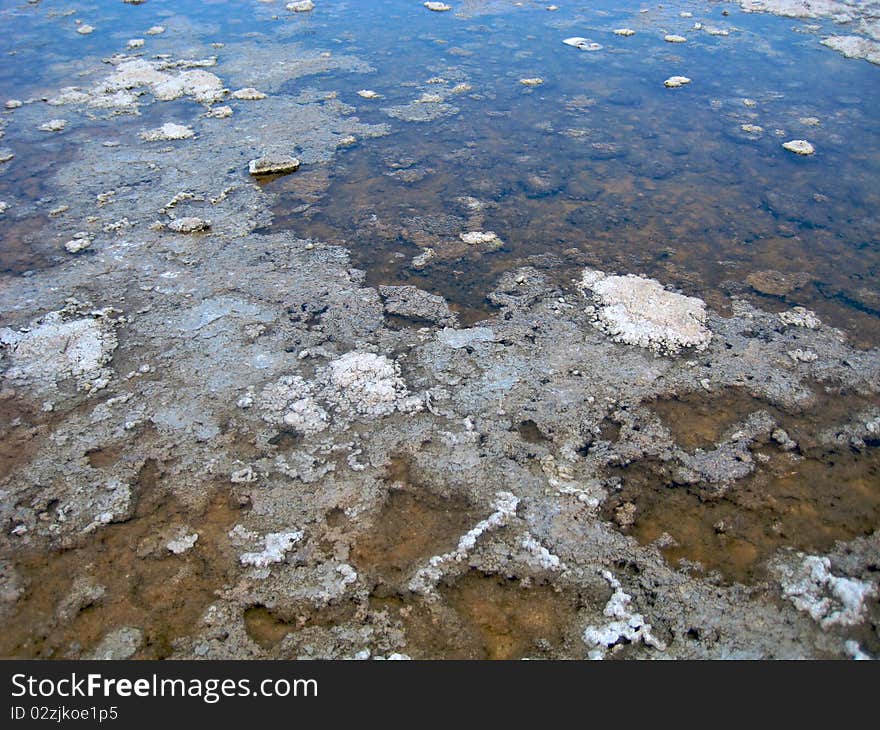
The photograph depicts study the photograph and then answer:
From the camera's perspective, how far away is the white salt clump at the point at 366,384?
9.80ft

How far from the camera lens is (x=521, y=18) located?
9.08 metres

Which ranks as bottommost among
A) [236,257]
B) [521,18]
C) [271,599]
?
[271,599]

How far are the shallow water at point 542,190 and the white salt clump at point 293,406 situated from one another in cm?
53

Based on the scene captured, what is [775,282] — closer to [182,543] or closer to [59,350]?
[182,543]

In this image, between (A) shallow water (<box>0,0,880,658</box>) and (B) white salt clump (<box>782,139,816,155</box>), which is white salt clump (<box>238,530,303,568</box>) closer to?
(A) shallow water (<box>0,0,880,658</box>)

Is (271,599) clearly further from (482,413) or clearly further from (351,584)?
(482,413)

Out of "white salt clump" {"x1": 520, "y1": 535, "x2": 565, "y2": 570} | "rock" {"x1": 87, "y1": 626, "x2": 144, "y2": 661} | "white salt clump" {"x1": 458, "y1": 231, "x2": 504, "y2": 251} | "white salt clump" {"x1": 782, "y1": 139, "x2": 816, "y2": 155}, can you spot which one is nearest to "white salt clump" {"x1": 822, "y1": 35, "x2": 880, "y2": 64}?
"white salt clump" {"x1": 782, "y1": 139, "x2": 816, "y2": 155}

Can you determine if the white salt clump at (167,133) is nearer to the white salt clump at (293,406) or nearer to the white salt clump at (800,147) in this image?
the white salt clump at (293,406)

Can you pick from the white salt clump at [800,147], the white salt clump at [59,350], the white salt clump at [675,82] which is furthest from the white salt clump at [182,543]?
the white salt clump at [675,82]

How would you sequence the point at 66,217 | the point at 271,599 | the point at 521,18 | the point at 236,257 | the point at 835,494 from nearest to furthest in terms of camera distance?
the point at 271,599 → the point at 835,494 → the point at 236,257 → the point at 66,217 → the point at 521,18

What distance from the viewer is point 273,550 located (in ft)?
7.83

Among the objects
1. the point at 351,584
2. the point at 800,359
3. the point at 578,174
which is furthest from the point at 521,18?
the point at 351,584

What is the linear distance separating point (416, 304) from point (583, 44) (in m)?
6.16

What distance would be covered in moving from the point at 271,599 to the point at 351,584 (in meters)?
0.30
